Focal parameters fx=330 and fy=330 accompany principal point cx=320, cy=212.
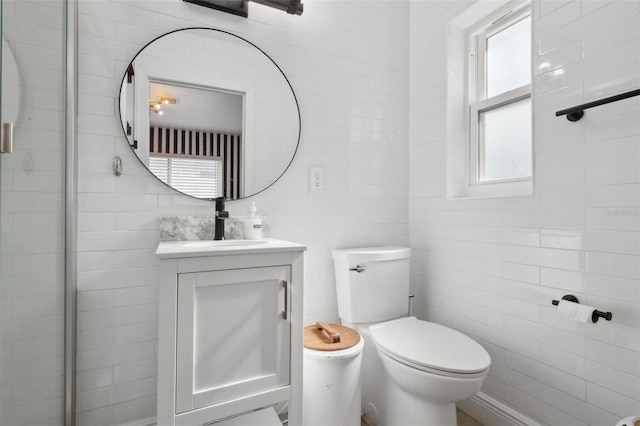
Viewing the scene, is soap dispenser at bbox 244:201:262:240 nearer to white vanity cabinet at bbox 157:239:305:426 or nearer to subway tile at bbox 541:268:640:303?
white vanity cabinet at bbox 157:239:305:426

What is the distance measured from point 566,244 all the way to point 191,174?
1.57 meters

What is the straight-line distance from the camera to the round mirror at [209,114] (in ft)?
4.58

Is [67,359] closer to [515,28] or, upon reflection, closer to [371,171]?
[371,171]

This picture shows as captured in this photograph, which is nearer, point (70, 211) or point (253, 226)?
point (70, 211)

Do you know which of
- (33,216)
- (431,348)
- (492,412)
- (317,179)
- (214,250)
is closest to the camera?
(33,216)

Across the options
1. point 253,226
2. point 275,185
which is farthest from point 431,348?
point 275,185

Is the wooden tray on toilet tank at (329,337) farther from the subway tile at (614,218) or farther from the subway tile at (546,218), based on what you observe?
the subway tile at (614,218)

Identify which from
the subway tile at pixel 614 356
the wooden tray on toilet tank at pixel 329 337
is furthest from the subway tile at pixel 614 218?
the wooden tray on toilet tank at pixel 329 337

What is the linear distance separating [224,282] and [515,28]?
1836 millimetres

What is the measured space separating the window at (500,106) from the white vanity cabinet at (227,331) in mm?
1170

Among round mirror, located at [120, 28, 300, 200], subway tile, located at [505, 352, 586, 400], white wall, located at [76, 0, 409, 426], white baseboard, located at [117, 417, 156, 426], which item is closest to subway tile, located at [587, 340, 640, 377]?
subway tile, located at [505, 352, 586, 400]

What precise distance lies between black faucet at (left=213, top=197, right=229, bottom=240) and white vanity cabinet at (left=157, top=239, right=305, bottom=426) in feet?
Answer: 0.93

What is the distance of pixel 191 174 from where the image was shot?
1.47 m

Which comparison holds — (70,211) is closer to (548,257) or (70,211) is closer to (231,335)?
(231,335)
